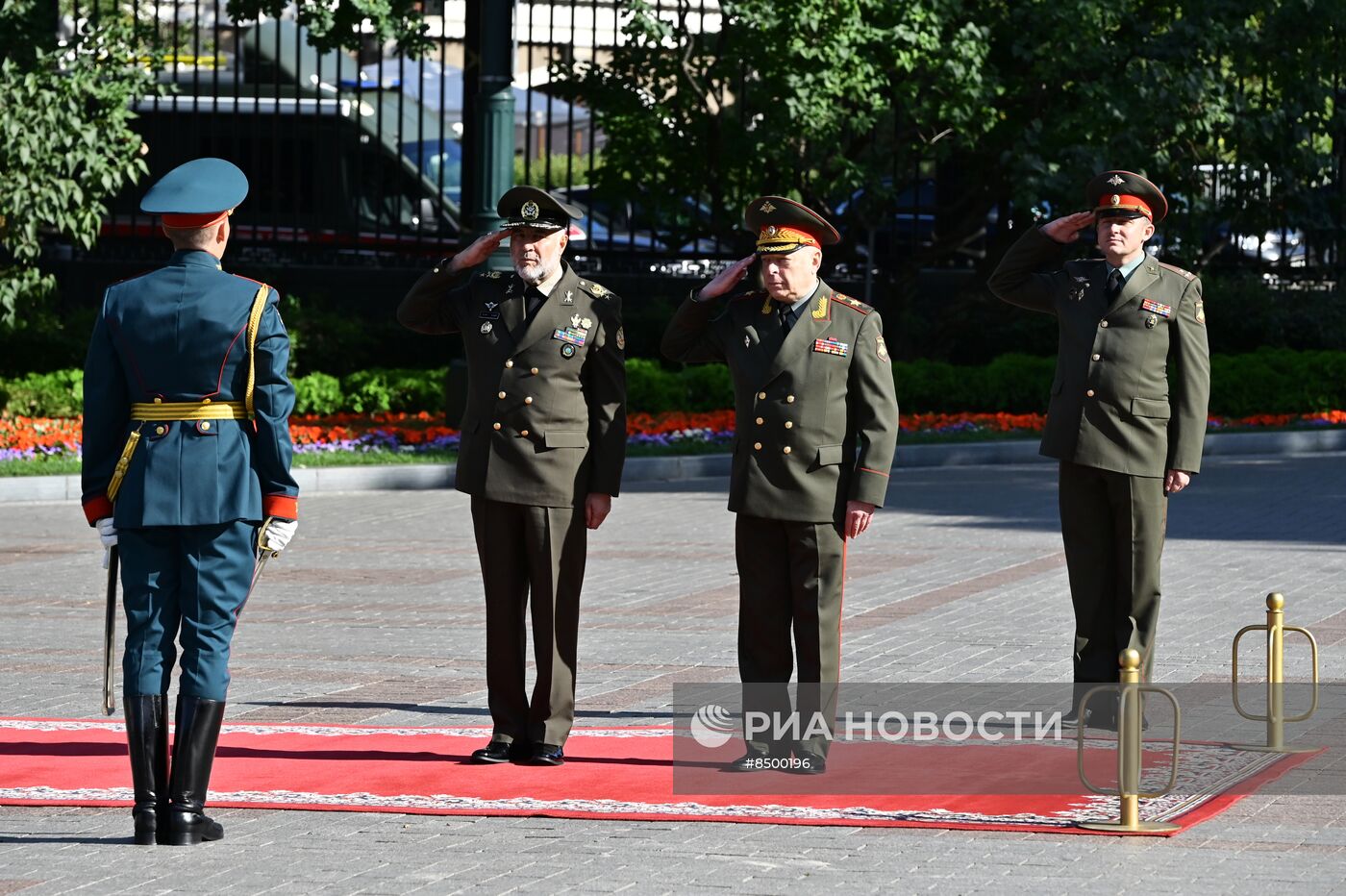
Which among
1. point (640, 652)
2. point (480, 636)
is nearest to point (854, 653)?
point (640, 652)

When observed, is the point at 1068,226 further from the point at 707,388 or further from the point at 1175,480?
the point at 707,388

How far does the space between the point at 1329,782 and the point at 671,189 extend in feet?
46.3

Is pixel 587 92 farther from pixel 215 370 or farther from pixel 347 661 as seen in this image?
pixel 215 370

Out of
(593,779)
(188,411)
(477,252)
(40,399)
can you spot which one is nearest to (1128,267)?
(477,252)

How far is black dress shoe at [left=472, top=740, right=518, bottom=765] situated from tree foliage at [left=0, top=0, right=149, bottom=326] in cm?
1134

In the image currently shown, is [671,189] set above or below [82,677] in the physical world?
above

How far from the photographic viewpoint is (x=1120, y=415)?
24.4 feet

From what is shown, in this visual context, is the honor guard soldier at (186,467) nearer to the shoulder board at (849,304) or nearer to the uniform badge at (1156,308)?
the shoulder board at (849,304)

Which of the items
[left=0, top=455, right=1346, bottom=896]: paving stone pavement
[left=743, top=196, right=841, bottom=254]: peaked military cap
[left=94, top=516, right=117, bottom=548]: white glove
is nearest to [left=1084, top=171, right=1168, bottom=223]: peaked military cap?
[left=743, top=196, right=841, bottom=254]: peaked military cap

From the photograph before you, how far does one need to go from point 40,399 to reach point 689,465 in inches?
221

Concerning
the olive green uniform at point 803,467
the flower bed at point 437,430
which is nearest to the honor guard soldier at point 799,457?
the olive green uniform at point 803,467

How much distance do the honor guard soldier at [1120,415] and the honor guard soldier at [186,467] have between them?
113 inches

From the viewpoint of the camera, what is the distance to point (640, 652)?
9219mm

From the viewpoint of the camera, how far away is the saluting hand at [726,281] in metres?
6.79
